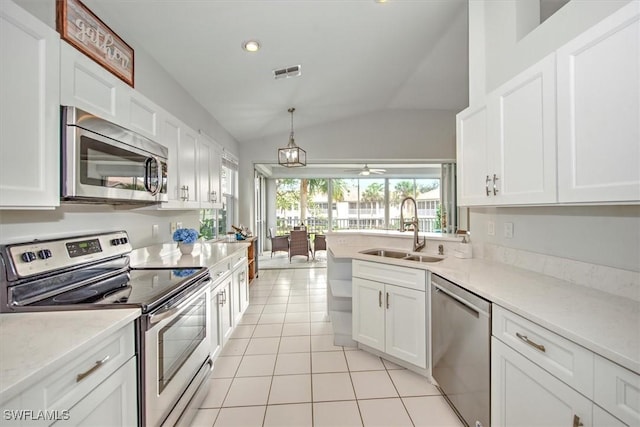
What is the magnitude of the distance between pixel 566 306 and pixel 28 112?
7.55 ft

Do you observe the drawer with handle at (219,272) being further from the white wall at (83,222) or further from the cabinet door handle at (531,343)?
the cabinet door handle at (531,343)

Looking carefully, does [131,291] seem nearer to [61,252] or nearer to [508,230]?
[61,252]

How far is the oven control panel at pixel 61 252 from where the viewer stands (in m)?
1.12

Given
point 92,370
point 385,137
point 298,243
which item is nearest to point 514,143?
point 92,370

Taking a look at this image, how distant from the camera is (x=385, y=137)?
509 centimetres

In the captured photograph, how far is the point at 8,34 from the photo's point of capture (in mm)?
976

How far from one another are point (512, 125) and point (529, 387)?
1.32m

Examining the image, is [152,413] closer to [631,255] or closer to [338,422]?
[338,422]

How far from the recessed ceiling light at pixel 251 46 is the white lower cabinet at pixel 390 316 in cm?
215

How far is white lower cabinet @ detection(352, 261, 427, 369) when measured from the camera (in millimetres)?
2021

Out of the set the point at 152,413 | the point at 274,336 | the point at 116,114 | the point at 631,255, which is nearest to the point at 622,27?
the point at 631,255

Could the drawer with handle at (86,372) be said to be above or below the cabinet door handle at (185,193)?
below

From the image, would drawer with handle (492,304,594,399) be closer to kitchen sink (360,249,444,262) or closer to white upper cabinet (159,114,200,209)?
kitchen sink (360,249,444,262)

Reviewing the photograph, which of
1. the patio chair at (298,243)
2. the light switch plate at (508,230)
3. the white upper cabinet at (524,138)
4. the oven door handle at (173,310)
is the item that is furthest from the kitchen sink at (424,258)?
the patio chair at (298,243)
